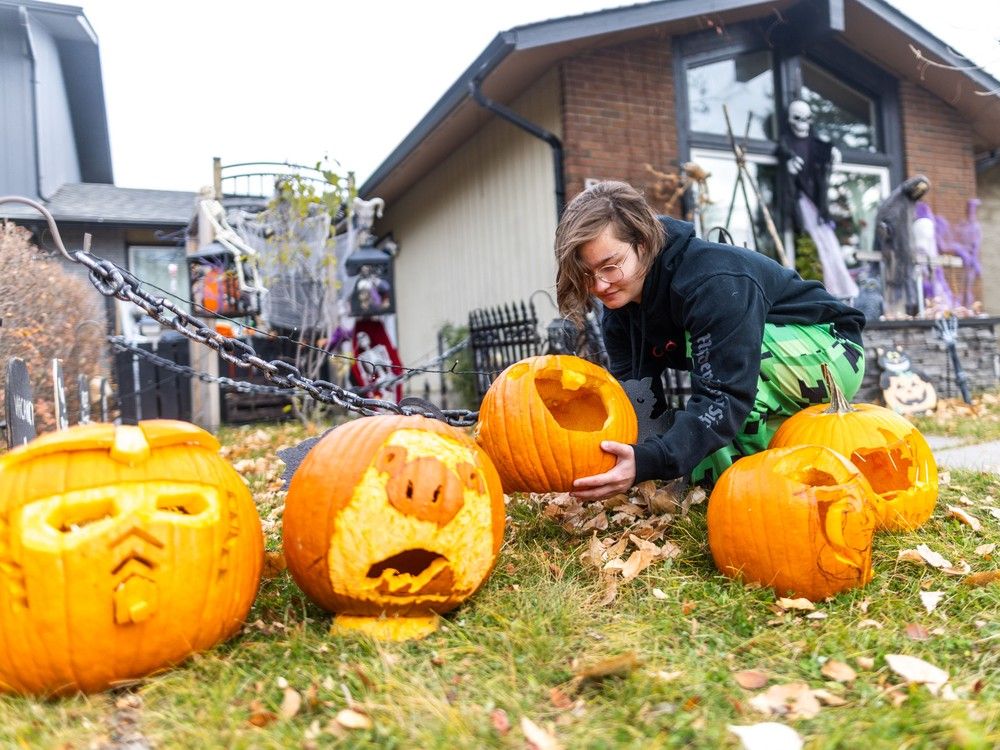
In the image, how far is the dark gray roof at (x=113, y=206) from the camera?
11.2 metres

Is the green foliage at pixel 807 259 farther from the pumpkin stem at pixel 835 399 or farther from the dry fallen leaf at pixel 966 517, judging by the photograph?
the pumpkin stem at pixel 835 399

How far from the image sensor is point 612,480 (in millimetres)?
2262

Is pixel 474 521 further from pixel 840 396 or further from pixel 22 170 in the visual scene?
pixel 22 170

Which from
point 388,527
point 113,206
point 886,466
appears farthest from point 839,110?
point 113,206

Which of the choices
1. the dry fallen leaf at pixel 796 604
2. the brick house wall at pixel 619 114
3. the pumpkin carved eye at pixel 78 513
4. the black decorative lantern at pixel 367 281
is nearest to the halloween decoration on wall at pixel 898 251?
the brick house wall at pixel 619 114

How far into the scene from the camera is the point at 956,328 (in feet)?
23.7

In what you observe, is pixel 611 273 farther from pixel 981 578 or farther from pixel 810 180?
pixel 810 180

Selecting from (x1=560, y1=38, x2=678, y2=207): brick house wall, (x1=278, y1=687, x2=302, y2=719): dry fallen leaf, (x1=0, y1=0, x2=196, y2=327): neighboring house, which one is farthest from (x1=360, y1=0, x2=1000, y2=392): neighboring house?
(x1=278, y1=687, x2=302, y2=719): dry fallen leaf

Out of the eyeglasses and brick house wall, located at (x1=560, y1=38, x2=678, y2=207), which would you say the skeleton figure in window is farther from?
the eyeglasses

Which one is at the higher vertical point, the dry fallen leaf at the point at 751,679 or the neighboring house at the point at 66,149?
the neighboring house at the point at 66,149

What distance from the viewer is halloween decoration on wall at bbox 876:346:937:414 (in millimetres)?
6363

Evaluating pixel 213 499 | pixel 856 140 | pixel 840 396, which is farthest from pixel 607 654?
pixel 856 140

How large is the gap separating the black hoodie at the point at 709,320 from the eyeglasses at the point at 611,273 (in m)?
0.18

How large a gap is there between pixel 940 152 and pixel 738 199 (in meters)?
3.54
